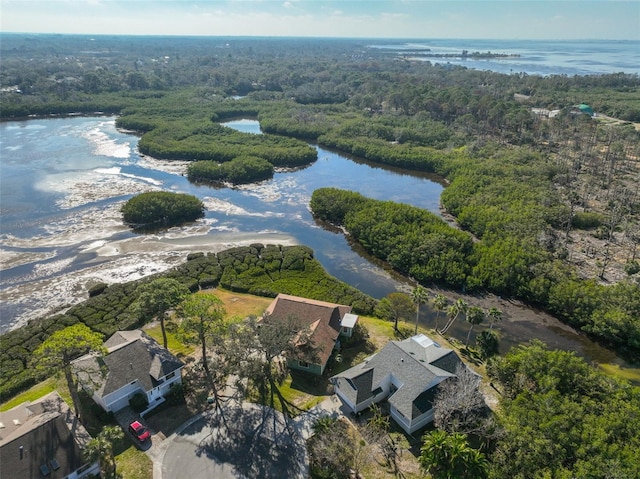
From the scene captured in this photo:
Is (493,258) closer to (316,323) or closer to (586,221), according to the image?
(586,221)

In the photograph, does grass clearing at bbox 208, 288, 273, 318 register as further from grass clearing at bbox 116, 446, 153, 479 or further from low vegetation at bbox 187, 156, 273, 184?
low vegetation at bbox 187, 156, 273, 184

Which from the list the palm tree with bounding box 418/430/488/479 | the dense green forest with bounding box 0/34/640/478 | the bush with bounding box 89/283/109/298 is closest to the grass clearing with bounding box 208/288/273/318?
the dense green forest with bounding box 0/34/640/478

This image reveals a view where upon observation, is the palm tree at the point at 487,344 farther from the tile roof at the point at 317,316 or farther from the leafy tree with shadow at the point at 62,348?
the leafy tree with shadow at the point at 62,348

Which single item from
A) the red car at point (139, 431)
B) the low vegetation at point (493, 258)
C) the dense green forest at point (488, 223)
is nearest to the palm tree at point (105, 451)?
the red car at point (139, 431)

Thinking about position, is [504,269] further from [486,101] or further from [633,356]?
[486,101]

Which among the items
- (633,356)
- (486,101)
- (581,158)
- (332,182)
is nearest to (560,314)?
(633,356)

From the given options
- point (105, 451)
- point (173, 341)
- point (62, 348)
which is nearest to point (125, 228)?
point (173, 341)
